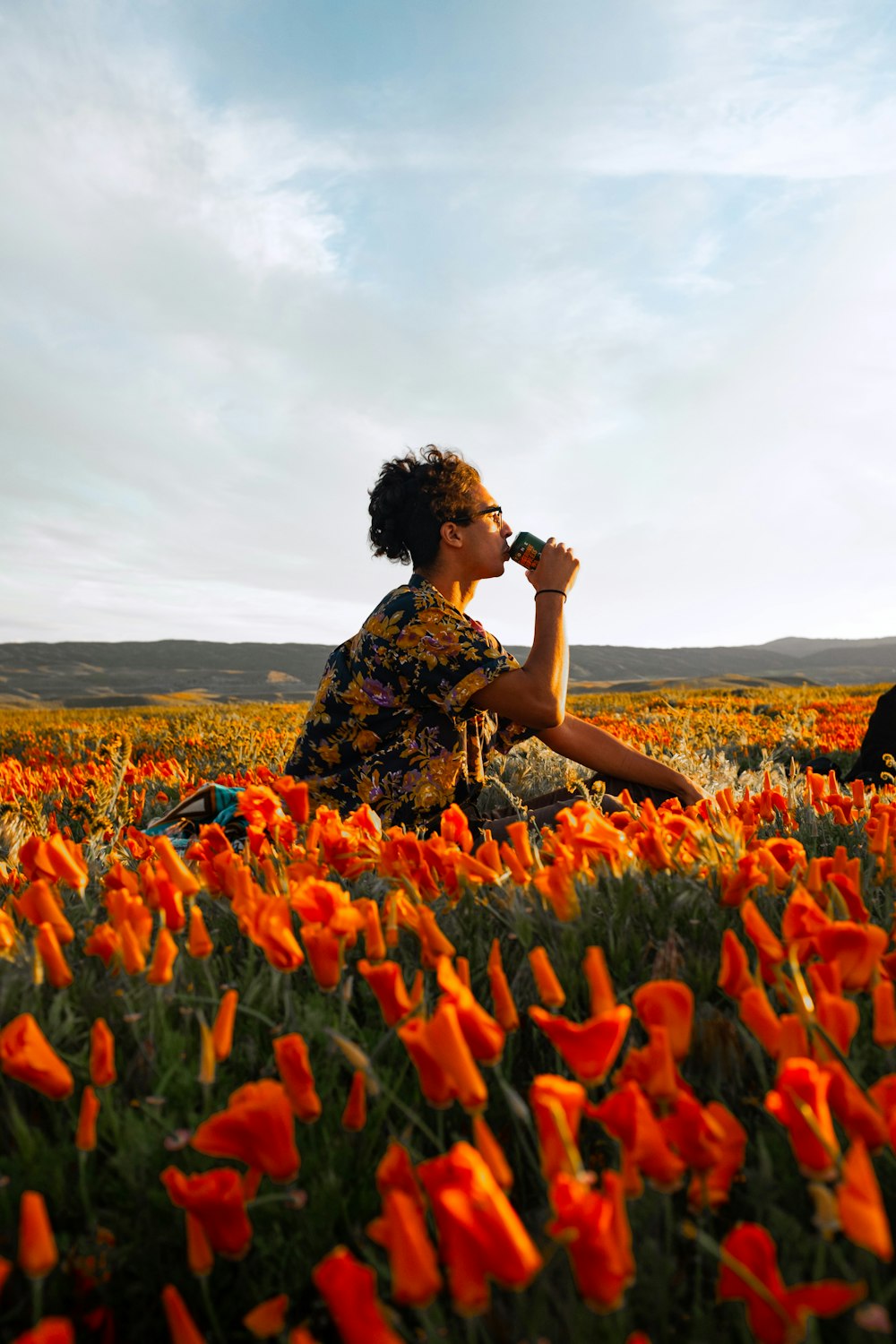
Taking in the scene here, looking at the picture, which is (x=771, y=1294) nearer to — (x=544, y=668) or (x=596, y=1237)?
(x=596, y=1237)

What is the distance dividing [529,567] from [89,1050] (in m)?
3.03

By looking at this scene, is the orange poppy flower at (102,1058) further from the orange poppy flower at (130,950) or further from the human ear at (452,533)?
the human ear at (452,533)

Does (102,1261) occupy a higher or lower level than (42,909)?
lower

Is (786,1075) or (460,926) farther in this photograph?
(460,926)

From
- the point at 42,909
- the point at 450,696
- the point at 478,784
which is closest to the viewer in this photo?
the point at 42,909

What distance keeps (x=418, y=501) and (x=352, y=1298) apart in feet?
11.9

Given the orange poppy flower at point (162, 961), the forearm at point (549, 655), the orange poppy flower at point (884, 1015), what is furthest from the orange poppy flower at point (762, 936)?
the forearm at point (549, 655)

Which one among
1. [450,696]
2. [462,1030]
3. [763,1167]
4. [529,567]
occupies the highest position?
[529,567]

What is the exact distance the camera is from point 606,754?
4.28 m

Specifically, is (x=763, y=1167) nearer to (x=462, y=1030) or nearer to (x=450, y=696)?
(x=462, y=1030)

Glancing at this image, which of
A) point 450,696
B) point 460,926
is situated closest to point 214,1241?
point 460,926

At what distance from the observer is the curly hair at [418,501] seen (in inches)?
162

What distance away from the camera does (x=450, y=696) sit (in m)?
3.65

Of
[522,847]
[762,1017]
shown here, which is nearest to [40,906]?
[522,847]
